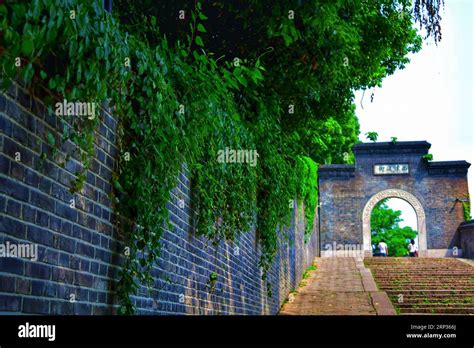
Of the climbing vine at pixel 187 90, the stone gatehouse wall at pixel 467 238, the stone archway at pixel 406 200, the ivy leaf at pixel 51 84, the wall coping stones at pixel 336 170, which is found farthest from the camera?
the wall coping stones at pixel 336 170

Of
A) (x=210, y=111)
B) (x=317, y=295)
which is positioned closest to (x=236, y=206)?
(x=210, y=111)

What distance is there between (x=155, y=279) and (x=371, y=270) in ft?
53.0

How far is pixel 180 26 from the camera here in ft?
23.7

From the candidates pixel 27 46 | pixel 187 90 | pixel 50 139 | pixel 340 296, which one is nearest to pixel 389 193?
pixel 340 296

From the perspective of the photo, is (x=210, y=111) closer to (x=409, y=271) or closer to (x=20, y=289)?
(x=20, y=289)

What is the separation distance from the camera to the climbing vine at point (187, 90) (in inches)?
117

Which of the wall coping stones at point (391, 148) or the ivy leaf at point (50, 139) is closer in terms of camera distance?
the ivy leaf at point (50, 139)

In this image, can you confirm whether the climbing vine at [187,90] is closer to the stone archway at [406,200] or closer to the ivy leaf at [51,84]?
the ivy leaf at [51,84]

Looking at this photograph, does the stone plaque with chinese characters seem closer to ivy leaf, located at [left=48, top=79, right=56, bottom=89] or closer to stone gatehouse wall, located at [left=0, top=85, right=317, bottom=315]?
stone gatehouse wall, located at [left=0, top=85, right=317, bottom=315]

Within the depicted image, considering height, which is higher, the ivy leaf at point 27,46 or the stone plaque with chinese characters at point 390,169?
the stone plaque with chinese characters at point 390,169

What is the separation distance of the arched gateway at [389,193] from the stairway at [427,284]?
8.68 m

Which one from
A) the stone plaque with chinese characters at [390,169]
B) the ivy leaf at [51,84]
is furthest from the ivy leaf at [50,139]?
the stone plaque with chinese characters at [390,169]

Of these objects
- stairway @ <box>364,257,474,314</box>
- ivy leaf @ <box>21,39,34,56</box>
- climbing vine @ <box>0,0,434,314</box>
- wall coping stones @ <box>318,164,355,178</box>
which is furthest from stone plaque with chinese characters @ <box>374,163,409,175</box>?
ivy leaf @ <box>21,39,34,56</box>

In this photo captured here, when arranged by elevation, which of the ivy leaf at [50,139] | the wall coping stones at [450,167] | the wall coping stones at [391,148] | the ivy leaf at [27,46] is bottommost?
the ivy leaf at [50,139]
